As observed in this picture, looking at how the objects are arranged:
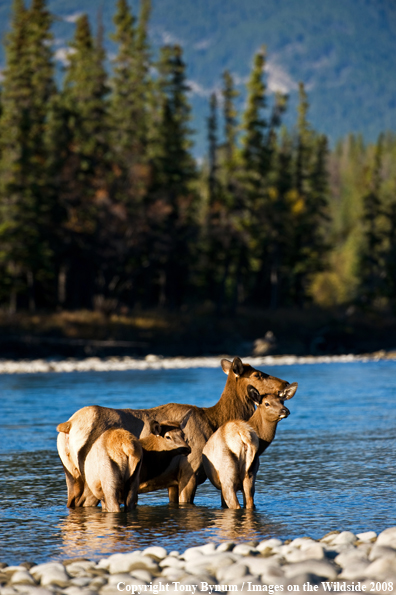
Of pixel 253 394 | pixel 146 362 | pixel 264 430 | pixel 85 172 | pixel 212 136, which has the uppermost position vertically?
pixel 212 136

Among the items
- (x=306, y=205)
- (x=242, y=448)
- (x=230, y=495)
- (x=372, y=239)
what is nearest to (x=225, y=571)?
(x=242, y=448)

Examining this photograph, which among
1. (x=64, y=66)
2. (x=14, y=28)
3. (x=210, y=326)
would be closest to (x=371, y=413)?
(x=210, y=326)

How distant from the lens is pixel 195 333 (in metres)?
55.3

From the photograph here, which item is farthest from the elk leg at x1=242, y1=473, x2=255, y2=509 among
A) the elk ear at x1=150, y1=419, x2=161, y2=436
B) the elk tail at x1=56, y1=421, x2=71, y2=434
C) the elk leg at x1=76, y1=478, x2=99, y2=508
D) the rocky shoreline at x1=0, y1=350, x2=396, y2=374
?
the rocky shoreline at x1=0, y1=350, x2=396, y2=374

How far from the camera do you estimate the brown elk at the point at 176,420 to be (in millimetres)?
8078

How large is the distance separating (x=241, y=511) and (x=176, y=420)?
1.16 meters

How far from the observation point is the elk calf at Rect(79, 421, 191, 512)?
7.63 metres

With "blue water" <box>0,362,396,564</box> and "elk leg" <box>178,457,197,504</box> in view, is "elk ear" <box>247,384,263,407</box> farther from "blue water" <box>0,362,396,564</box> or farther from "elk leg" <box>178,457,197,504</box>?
"blue water" <box>0,362,396,564</box>

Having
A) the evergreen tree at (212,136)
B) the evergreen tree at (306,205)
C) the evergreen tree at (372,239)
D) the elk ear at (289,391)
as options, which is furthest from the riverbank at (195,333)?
the elk ear at (289,391)

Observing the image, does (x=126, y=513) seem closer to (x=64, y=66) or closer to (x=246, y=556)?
(x=246, y=556)

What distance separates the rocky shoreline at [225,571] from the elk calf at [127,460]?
111 cm

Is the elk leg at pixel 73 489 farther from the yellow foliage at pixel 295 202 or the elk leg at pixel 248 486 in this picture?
the yellow foliage at pixel 295 202

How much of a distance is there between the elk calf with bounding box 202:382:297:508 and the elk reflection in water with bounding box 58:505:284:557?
0.95 ft

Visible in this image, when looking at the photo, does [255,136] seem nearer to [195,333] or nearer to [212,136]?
[212,136]
